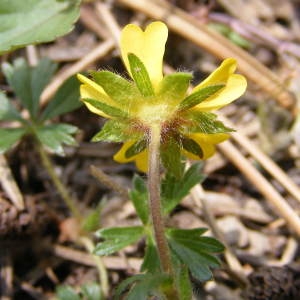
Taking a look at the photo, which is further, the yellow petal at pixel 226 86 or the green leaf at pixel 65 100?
the green leaf at pixel 65 100

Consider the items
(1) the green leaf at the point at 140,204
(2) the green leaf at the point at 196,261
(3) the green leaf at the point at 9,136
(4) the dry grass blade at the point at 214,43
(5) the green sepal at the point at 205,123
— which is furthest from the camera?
(4) the dry grass blade at the point at 214,43

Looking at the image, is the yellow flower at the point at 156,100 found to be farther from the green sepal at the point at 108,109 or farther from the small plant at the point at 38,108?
the small plant at the point at 38,108

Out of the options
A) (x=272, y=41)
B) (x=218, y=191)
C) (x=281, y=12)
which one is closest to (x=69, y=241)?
(x=218, y=191)

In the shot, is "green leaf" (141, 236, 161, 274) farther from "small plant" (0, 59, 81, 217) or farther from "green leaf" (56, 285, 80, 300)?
"small plant" (0, 59, 81, 217)

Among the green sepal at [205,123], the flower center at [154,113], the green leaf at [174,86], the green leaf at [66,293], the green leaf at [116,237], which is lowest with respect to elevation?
the green leaf at [66,293]

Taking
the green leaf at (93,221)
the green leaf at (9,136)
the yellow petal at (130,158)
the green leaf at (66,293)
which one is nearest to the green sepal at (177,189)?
the yellow petal at (130,158)

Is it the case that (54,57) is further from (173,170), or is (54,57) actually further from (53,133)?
(173,170)
